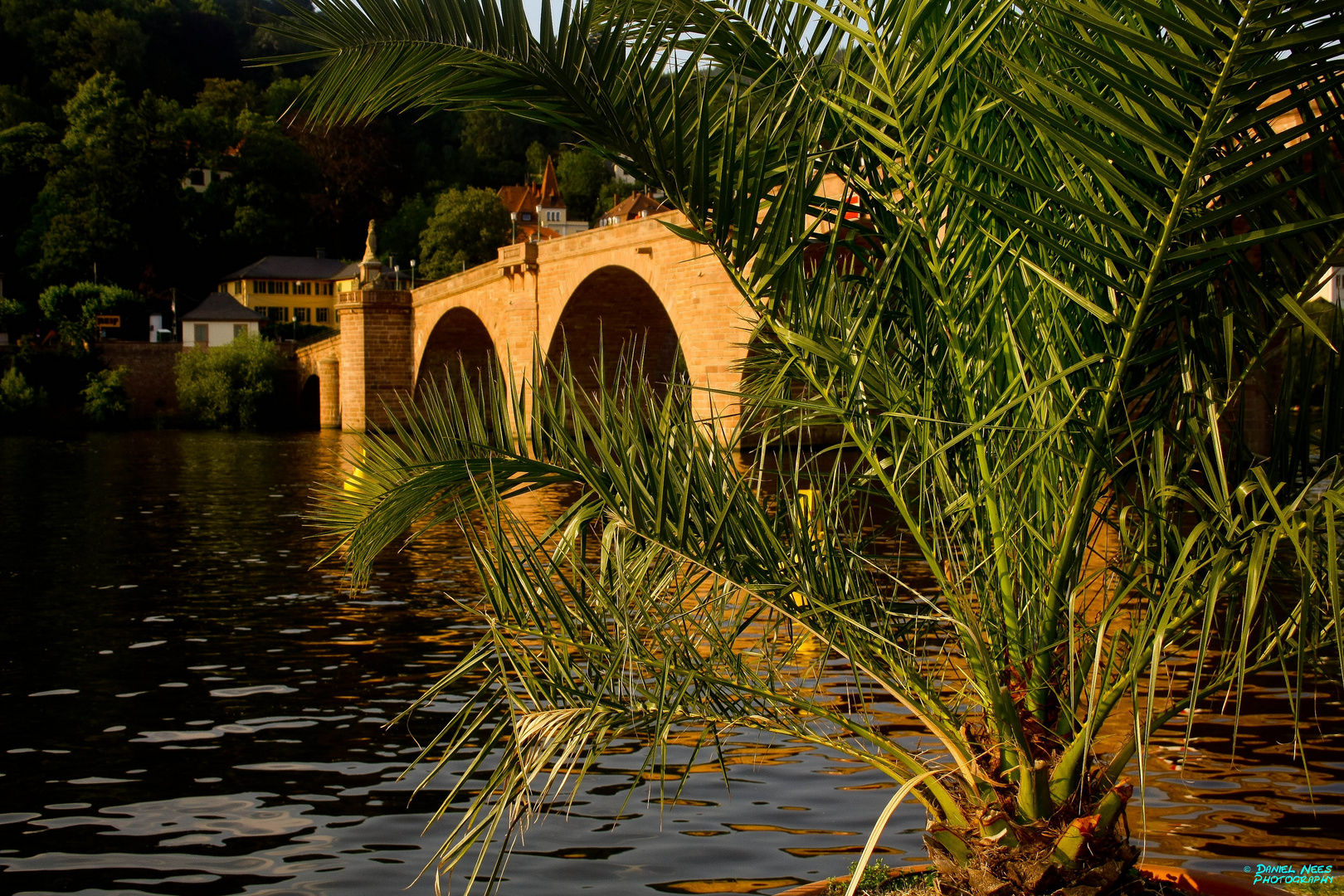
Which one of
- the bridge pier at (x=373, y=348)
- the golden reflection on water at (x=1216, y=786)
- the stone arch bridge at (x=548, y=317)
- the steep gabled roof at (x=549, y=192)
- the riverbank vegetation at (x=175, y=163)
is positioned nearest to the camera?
the golden reflection on water at (x=1216, y=786)

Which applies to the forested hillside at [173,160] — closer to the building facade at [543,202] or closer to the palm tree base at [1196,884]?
the building facade at [543,202]

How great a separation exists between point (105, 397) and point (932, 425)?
55.5 meters

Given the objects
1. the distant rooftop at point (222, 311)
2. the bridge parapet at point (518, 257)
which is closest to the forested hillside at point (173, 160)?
the distant rooftop at point (222, 311)

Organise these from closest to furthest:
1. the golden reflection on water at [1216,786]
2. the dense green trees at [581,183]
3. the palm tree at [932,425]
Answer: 1. the palm tree at [932,425]
2. the golden reflection on water at [1216,786]
3. the dense green trees at [581,183]

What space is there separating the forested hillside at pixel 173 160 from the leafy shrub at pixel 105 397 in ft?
37.1

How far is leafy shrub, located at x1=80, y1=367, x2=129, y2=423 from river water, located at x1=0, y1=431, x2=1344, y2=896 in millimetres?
44890

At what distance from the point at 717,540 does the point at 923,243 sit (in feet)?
2.98

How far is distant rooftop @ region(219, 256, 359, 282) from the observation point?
73.4 meters

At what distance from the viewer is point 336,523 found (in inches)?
135

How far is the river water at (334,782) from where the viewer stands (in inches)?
191

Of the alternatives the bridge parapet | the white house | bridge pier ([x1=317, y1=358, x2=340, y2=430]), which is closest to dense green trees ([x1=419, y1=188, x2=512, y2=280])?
the white house

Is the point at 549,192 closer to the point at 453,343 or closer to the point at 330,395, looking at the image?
the point at 330,395

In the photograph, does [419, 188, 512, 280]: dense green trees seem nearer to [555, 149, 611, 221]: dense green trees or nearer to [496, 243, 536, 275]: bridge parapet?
[555, 149, 611, 221]: dense green trees

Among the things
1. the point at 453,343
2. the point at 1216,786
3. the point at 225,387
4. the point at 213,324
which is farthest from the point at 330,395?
the point at 1216,786
